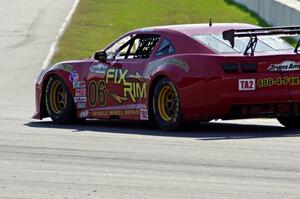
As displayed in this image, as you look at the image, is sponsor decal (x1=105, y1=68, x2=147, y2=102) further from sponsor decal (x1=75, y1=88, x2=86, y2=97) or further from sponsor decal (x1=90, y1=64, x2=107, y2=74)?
sponsor decal (x1=75, y1=88, x2=86, y2=97)

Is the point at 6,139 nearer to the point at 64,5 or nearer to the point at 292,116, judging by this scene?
the point at 292,116

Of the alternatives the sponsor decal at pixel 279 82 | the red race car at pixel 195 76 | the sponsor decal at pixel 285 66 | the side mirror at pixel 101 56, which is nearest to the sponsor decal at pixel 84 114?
the red race car at pixel 195 76

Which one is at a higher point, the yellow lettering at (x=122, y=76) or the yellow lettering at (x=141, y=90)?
the yellow lettering at (x=122, y=76)

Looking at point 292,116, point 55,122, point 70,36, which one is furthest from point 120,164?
point 70,36

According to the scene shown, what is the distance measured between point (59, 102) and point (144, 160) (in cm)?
481

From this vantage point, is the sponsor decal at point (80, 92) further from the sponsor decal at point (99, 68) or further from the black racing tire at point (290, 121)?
the black racing tire at point (290, 121)

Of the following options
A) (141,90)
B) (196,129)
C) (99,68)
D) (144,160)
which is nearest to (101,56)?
(99,68)

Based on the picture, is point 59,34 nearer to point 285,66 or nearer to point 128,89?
point 128,89

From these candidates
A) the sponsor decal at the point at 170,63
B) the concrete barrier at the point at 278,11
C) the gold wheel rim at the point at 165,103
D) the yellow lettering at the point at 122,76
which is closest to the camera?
the sponsor decal at the point at 170,63

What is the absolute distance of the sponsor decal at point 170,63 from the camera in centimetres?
1280

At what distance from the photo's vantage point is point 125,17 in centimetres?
3772

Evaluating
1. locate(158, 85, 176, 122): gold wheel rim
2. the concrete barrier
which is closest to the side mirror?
locate(158, 85, 176, 122): gold wheel rim

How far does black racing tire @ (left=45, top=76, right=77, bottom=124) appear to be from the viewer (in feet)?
48.7

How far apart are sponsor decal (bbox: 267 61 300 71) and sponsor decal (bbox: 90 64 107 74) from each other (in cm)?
252
